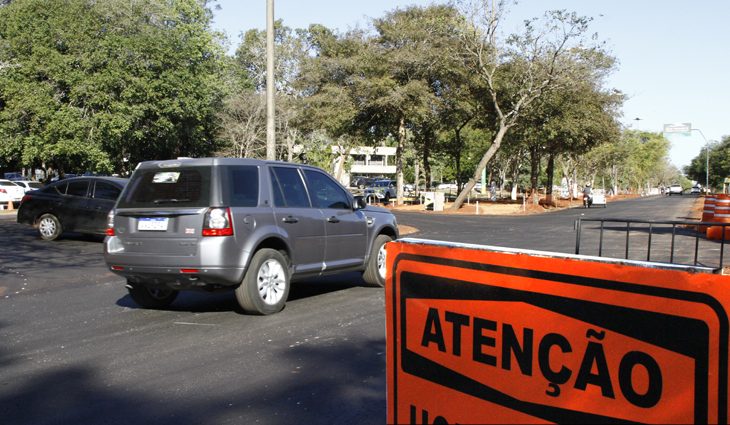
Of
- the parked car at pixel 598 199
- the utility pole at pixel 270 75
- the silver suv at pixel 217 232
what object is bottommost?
the parked car at pixel 598 199

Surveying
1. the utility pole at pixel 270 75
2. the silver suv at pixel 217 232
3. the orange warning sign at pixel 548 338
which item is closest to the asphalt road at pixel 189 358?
the silver suv at pixel 217 232

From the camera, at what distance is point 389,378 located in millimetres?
2719

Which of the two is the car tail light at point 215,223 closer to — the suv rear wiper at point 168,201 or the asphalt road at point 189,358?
the suv rear wiper at point 168,201

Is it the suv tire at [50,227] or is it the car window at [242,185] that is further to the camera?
the suv tire at [50,227]

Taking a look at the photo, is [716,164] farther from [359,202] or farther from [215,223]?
[215,223]

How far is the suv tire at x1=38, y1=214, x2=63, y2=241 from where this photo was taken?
1603 cm

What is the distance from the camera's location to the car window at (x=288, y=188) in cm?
805

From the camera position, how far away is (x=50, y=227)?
52.7 feet

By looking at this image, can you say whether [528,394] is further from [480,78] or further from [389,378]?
[480,78]

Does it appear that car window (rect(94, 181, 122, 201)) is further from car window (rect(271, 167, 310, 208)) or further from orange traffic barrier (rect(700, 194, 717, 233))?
orange traffic barrier (rect(700, 194, 717, 233))

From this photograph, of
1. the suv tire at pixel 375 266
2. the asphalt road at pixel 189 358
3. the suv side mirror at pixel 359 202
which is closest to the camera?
the asphalt road at pixel 189 358

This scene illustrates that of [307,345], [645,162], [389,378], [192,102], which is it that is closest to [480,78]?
[192,102]

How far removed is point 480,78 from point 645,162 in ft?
265

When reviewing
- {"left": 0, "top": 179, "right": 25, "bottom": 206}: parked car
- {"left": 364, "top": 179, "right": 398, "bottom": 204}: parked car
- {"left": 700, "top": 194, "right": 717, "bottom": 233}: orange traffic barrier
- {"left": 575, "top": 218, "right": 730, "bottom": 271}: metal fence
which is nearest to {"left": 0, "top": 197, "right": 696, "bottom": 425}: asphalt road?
{"left": 575, "top": 218, "right": 730, "bottom": 271}: metal fence
